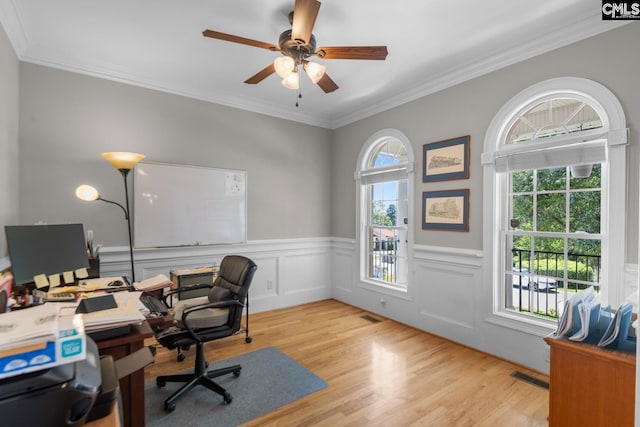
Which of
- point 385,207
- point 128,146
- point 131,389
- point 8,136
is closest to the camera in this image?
point 131,389

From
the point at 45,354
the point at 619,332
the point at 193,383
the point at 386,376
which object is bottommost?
the point at 386,376

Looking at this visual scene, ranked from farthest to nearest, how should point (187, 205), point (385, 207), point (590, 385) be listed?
1. point (385, 207)
2. point (187, 205)
3. point (590, 385)

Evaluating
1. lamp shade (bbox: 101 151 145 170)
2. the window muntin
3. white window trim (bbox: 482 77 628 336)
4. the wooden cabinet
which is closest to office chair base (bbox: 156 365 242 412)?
lamp shade (bbox: 101 151 145 170)

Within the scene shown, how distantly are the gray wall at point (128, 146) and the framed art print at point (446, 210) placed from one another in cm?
179

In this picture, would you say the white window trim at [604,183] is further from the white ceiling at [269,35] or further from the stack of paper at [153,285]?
the stack of paper at [153,285]

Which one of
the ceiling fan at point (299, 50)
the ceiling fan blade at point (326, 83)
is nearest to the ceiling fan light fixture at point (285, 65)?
the ceiling fan at point (299, 50)

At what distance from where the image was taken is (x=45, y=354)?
632 millimetres

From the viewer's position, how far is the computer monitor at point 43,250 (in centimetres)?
171

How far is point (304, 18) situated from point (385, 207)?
2.75 meters

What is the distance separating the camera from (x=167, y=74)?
3217 millimetres

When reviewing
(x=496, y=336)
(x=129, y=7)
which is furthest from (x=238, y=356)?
(x=129, y=7)

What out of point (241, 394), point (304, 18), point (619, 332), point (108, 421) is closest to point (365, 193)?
point (304, 18)

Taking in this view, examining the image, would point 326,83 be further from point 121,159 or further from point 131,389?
point 131,389

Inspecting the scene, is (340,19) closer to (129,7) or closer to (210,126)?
(129,7)
